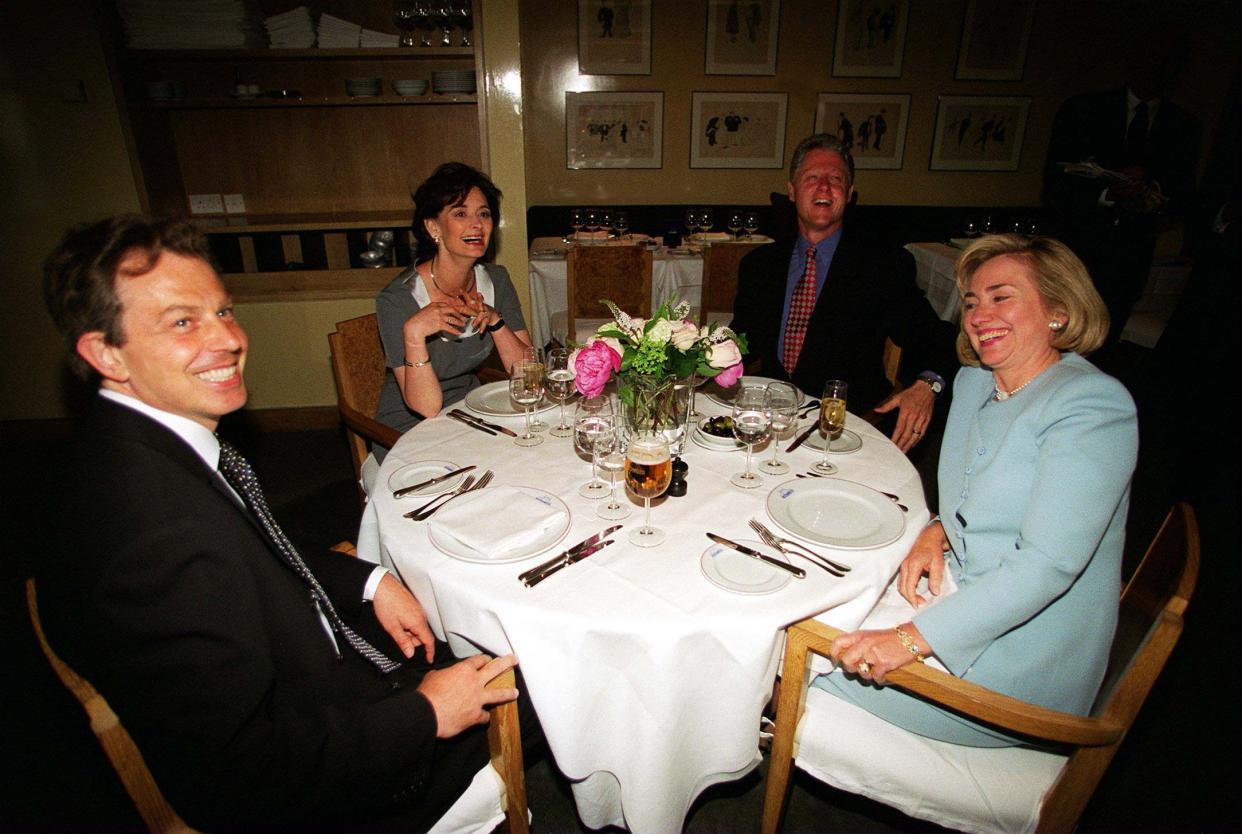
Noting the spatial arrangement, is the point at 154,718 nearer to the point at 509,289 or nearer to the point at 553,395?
the point at 553,395

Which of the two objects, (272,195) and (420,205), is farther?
(272,195)

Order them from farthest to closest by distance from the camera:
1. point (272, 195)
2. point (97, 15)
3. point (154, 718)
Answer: point (272, 195) → point (97, 15) → point (154, 718)

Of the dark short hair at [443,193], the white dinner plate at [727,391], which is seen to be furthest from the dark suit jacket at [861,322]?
the dark short hair at [443,193]

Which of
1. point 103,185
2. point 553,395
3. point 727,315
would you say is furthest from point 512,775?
point 103,185

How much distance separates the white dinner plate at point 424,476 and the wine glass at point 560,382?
1.23 feet

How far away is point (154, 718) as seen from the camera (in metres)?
0.92

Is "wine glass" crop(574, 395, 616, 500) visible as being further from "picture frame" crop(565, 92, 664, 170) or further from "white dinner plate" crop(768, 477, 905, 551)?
"picture frame" crop(565, 92, 664, 170)

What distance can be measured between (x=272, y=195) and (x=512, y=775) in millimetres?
4419

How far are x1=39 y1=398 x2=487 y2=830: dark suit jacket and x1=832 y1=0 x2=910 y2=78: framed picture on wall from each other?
6283 mm

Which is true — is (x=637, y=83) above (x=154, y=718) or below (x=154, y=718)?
above

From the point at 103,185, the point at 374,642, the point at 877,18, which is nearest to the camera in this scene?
the point at 374,642

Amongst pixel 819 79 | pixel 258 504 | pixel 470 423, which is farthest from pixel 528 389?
pixel 819 79

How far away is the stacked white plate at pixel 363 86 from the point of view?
3.91 meters

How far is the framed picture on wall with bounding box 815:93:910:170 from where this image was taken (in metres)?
5.83
